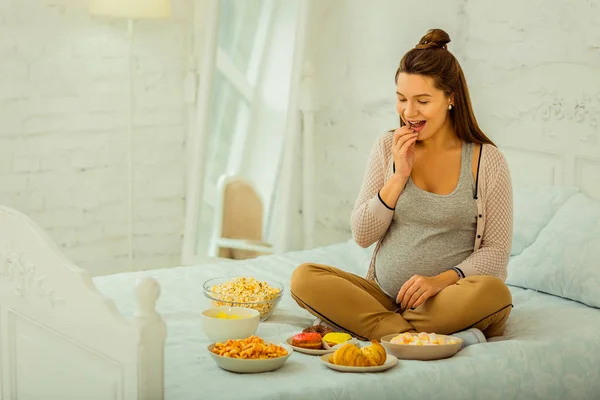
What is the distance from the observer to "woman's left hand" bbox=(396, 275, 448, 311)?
8.18ft

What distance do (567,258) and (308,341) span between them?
2.94ft

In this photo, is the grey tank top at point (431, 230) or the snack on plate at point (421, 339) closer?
the snack on plate at point (421, 339)

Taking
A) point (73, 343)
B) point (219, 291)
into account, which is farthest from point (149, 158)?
point (73, 343)

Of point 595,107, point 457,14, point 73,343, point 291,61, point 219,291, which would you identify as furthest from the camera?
point 291,61

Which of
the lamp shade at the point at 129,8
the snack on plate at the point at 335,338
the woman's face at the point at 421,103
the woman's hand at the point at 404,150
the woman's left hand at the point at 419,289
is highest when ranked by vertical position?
the lamp shade at the point at 129,8

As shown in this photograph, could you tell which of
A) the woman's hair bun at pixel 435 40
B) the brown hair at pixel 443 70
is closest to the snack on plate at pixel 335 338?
the brown hair at pixel 443 70

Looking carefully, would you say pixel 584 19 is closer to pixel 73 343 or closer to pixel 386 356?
pixel 386 356

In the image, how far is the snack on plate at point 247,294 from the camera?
261 centimetres

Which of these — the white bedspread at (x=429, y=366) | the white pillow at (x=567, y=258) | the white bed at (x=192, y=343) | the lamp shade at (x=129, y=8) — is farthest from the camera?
the lamp shade at (x=129, y=8)

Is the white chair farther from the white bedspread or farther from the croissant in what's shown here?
the croissant

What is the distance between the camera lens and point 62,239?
4227 millimetres

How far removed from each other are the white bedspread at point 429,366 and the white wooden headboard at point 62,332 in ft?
0.50

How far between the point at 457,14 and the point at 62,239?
1898mm

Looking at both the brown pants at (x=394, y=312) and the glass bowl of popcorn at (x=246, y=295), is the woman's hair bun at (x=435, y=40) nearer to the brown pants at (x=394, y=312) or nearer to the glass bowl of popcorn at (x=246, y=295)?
the brown pants at (x=394, y=312)
